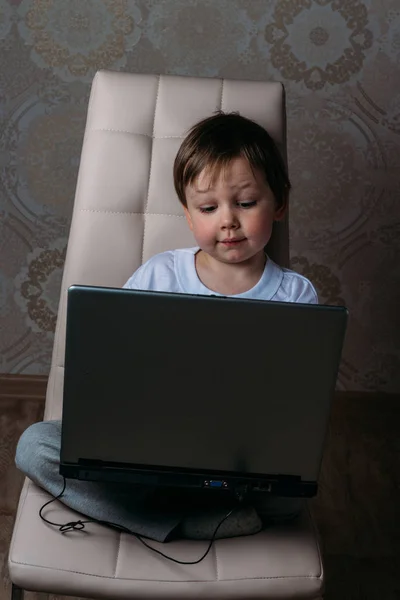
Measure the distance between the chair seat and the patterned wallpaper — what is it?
981mm

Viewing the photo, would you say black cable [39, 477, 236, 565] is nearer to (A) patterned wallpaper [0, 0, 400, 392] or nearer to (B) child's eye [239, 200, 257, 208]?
(B) child's eye [239, 200, 257, 208]

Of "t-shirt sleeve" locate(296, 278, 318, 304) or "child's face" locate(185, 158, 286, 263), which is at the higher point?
"child's face" locate(185, 158, 286, 263)

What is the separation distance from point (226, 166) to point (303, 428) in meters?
0.45

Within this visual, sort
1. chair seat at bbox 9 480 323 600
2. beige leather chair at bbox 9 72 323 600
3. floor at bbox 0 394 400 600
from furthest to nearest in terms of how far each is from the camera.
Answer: floor at bbox 0 394 400 600, beige leather chair at bbox 9 72 323 600, chair seat at bbox 9 480 323 600

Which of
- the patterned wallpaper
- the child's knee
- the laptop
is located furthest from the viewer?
the patterned wallpaper

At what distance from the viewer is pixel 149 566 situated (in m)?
1.23

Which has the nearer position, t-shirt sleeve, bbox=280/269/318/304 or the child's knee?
the child's knee

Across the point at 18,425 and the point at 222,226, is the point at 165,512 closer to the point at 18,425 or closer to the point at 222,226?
the point at 222,226

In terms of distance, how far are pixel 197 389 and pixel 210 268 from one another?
1.41 ft

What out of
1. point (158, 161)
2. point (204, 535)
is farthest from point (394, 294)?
point (204, 535)

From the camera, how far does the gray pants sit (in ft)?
4.21

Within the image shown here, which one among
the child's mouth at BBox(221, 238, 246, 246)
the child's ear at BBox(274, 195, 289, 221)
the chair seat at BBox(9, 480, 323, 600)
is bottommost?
the chair seat at BBox(9, 480, 323, 600)

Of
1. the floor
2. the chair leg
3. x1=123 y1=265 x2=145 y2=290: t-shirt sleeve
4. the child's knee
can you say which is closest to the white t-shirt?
x1=123 y1=265 x2=145 y2=290: t-shirt sleeve

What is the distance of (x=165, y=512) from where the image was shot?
1.29 metres
